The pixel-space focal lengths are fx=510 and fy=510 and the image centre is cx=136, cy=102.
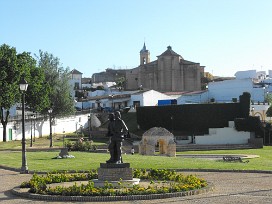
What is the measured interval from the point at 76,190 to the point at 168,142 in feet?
96.2

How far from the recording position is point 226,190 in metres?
17.5

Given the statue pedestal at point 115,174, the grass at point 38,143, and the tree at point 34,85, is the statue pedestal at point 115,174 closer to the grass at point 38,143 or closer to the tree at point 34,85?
the grass at point 38,143

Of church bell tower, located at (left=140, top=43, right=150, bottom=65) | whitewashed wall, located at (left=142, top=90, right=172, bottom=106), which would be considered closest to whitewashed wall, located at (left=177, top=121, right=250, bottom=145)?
whitewashed wall, located at (left=142, top=90, right=172, bottom=106)

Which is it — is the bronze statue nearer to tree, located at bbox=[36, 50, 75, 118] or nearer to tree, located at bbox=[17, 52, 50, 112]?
tree, located at bbox=[17, 52, 50, 112]

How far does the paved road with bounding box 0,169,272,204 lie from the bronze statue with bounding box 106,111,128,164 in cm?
351

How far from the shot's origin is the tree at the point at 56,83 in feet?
222

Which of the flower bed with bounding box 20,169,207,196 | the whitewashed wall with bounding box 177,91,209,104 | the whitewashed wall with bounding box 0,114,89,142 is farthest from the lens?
the whitewashed wall with bounding box 177,91,209,104

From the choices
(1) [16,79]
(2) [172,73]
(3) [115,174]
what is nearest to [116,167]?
(3) [115,174]

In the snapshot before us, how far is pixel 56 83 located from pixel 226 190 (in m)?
52.3

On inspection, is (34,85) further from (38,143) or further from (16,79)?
(38,143)

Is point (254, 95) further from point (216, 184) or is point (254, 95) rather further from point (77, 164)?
point (216, 184)

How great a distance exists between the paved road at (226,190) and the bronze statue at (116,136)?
3.51 metres

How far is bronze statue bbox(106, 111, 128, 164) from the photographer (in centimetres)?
1898

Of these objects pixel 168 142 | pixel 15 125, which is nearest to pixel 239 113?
pixel 168 142
